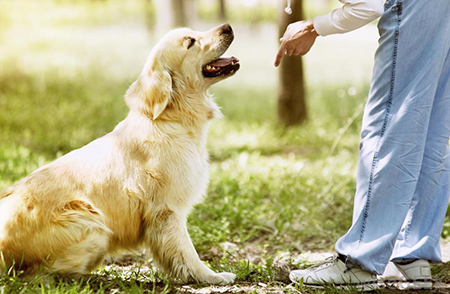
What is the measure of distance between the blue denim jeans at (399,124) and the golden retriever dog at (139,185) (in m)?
0.91

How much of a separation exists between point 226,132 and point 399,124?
17.9 feet

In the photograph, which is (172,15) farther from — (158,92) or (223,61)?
(158,92)

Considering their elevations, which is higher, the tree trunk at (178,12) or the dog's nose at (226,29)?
the dog's nose at (226,29)

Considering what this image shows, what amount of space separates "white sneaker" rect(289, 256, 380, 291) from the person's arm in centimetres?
122

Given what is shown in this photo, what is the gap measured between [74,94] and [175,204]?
7.59m

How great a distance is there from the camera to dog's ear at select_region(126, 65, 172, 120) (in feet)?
10.8

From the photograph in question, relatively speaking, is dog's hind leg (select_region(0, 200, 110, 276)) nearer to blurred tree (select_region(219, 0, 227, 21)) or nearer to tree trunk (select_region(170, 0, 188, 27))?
tree trunk (select_region(170, 0, 188, 27))

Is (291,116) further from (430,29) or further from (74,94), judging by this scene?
(430,29)

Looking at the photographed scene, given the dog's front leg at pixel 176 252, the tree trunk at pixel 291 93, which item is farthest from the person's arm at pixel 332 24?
the tree trunk at pixel 291 93

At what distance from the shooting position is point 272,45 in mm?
16391

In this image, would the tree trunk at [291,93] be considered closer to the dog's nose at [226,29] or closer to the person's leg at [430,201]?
the dog's nose at [226,29]

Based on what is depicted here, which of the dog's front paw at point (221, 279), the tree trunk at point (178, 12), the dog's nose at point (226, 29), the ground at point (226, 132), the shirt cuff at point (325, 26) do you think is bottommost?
the ground at point (226, 132)

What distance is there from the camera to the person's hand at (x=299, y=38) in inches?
118

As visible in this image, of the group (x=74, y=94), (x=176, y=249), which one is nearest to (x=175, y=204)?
(x=176, y=249)
